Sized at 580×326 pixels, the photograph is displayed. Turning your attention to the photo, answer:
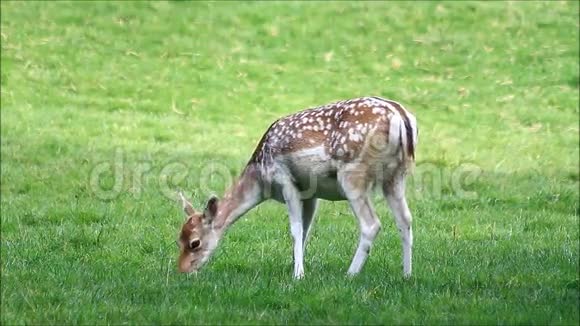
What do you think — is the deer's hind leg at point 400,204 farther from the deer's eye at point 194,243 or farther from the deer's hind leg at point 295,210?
the deer's eye at point 194,243

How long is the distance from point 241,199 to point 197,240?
2.06ft

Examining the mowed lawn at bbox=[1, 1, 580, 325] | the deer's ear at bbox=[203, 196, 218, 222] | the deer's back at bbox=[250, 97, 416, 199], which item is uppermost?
the deer's back at bbox=[250, 97, 416, 199]

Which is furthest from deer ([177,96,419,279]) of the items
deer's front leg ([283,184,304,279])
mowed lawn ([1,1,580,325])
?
mowed lawn ([1,1,580,325])

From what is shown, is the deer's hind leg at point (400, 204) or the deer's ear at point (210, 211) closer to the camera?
the deer's hind leg at point (400, 204)

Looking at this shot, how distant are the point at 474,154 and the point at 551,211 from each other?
14.8ft

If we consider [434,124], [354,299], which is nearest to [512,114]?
[434,124]

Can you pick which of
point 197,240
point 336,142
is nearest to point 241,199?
point 197,240

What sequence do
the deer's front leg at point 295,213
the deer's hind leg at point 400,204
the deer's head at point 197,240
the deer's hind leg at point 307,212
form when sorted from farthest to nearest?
1. the deer's hind leg at point 307,212
2. the deer's head at point 197,240
3. the deer's front leg at point 295,213
4. the deer's hind leg at point 400,204

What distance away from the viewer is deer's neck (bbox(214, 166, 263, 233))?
9.65 meters

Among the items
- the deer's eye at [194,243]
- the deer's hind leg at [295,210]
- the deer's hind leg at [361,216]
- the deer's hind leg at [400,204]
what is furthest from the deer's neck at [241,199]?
the deer's hind leg at [400,204]

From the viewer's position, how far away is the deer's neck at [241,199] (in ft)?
31.7

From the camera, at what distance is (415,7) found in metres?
26.9

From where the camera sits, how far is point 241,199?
31.9 feet

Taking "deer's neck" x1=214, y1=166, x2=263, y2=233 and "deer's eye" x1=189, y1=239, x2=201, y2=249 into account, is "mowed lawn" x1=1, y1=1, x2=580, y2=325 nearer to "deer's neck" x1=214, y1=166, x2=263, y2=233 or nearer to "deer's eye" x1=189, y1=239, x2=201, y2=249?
"deer's eye" x1=189, y1=239, x2=201, y2=249
